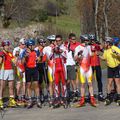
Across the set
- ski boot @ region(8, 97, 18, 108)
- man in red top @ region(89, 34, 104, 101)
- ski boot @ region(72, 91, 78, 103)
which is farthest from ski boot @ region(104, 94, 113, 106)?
ski boot @ region(8, 97, 18, 108)

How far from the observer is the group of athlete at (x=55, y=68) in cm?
1563

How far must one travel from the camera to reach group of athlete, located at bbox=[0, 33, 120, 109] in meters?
15.6

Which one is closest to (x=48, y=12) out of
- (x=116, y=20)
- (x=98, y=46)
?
(x=116, y=20)

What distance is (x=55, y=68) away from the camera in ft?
51.4

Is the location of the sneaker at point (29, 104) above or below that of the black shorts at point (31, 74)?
below

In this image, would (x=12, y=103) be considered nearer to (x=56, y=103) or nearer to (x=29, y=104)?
(x=29, y=104)

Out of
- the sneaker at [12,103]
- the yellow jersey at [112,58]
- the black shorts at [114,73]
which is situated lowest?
the sneaker at [12,103]

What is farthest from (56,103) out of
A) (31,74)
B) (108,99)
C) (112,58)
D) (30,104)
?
(112,58)

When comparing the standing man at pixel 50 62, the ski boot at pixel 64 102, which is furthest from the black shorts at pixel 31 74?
the ski boot at pixel 64 102

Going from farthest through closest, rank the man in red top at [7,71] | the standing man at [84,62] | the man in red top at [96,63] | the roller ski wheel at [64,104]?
the man in red top at [96,63] < the man in red top at [7,71] < the standing man at [84,62] < the roller ski wheel at [64,104]

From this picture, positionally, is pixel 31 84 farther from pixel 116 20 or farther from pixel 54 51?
pixel 116 20

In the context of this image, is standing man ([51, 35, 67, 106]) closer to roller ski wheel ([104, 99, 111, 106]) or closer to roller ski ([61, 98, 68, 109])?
roller ski ([61, 98, 68, 109])

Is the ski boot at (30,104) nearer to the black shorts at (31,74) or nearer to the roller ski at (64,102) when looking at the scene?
the black shorts at (31,74)

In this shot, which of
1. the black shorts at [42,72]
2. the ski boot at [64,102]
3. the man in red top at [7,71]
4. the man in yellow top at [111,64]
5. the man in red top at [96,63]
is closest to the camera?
the ski boot at [64,102]
